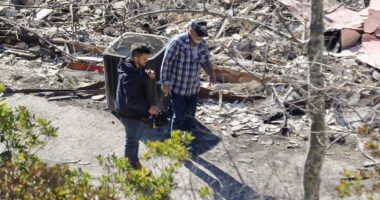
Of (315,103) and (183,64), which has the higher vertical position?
(315,103)

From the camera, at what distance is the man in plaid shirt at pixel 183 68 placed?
8.20 metres

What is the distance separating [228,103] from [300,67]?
4.78 meters

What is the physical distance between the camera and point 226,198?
7836 mm

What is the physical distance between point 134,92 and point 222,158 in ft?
5.49

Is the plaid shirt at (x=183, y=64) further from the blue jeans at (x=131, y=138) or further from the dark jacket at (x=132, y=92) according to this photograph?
the blue jeans at (x=131, y=138)

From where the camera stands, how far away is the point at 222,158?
28.8 ft

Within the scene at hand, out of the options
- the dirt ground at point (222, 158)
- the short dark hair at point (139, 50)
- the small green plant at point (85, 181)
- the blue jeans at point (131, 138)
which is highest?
the short dark hair at point (139, 50)

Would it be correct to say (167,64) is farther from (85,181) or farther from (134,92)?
(85,181)

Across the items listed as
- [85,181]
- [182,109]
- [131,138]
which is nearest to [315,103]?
[85,181]

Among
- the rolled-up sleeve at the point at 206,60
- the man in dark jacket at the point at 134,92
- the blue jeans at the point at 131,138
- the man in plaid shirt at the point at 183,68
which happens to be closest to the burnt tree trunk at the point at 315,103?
the man in dark jacket at the point at 134,92

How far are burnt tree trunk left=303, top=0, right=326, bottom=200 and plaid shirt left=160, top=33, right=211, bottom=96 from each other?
2.95 meters

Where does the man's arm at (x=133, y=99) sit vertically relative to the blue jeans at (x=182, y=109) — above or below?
above

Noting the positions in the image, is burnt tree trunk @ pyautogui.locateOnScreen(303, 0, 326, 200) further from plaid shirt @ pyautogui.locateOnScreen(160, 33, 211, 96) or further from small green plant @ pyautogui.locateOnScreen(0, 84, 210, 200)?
plaid shirt @ pyautogui.locateOnScreen(160, 33, 211, 96)

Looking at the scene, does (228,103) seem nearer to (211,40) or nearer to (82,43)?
(211,40)
